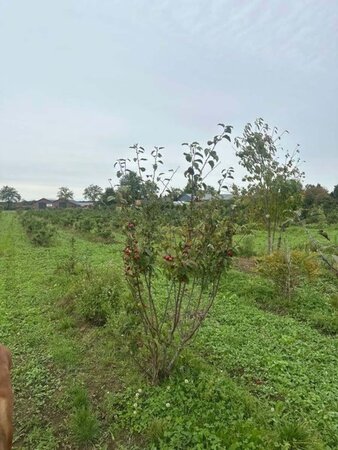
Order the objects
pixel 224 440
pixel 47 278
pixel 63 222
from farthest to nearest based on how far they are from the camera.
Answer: pixel 63 222, pixel 47 278, pixel 224 440

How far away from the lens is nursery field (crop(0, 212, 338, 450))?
2816 mm

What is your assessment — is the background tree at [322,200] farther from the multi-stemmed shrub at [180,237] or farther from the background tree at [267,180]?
the multi-stemmed shrub at [180,237]

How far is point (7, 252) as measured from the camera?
12.2m

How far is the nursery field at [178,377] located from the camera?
2.82m

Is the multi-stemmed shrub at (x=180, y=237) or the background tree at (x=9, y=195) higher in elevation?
the background tree at (x=9, y=195)

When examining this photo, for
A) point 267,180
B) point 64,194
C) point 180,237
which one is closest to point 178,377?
point 180,237

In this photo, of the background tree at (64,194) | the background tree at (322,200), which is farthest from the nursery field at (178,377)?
the background tree at (64,194)

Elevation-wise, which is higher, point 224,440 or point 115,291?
point 115,291

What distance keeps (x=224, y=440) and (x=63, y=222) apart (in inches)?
997

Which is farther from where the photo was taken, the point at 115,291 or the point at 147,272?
the point at 115,291

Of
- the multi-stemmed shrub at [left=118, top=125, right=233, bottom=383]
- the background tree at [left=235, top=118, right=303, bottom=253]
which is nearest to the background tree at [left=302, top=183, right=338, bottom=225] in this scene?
the background tree at [left=235, top=118, right=303, bottom=253]

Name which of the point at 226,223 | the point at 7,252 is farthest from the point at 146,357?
the point at 7,252

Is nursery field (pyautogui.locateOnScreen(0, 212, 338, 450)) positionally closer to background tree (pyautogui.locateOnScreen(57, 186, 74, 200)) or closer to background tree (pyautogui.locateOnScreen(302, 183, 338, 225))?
background tree (pyautogui.locateOnScreen(302, 183, 338, 225))

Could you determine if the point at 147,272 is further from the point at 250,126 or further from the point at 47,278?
the point at 250,126
